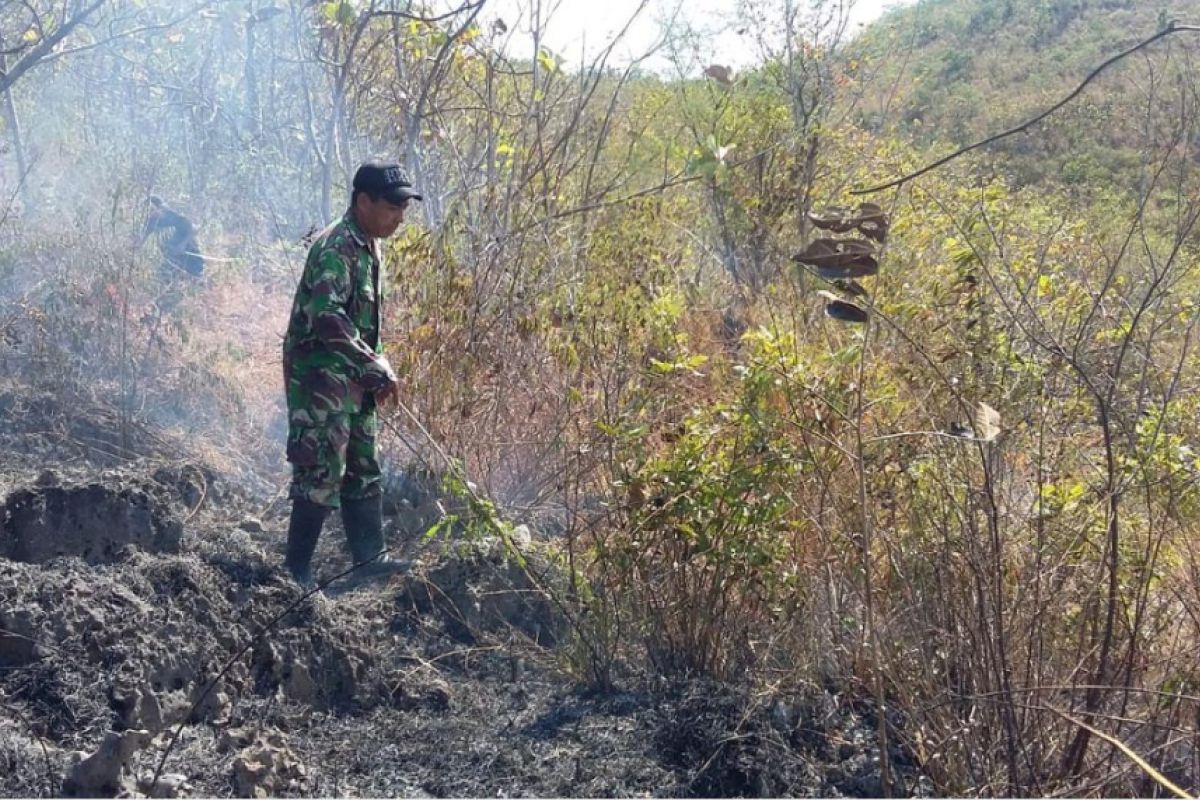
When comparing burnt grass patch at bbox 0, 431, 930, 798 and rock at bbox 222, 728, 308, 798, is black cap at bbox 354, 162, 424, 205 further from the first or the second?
rock at bbox 222, 728, 308, 798

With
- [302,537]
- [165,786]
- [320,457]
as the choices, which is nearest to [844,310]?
[165,786]

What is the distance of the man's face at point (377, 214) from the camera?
400cm

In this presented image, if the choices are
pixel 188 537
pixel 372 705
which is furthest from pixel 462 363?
pixel 372 705

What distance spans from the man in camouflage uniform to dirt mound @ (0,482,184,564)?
1.74 feet

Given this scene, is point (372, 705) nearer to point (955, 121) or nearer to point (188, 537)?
point (188, 537)

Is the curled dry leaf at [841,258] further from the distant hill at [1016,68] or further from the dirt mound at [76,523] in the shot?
the distant hill at [1016,68]

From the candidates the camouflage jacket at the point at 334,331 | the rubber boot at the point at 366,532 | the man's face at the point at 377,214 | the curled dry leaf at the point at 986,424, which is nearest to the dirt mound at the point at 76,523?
the camouflage jacket at the point at 334,331

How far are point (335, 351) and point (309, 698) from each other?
1.23m

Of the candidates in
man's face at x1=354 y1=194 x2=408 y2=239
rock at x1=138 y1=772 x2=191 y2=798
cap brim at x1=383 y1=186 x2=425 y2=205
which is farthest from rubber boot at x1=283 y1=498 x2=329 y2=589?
rock at x1=138 y1=772 x2=191 y2=798

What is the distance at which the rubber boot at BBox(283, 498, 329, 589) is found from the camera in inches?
163

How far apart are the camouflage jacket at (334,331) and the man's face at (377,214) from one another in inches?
1.4

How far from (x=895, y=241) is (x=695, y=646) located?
376 centimetres

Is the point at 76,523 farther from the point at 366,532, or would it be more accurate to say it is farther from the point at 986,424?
the point at 986,424

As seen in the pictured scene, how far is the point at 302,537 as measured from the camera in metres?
4.16
